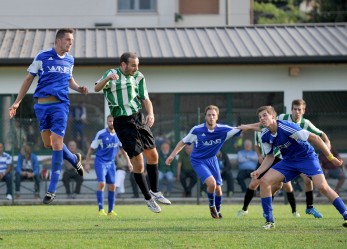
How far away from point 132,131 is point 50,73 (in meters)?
1.50

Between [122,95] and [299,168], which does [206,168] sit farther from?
[122,95]

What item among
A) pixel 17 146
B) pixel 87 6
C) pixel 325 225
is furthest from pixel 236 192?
pixel 87 6

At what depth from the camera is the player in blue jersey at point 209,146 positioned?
17062 millimetres

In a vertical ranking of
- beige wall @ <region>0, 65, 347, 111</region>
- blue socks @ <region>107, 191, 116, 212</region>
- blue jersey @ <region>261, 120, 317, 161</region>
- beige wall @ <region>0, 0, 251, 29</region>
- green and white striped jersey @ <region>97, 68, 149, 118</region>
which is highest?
beige wall @ <region>0, 0, 251, 29</region>

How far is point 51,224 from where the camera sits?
14.4 m

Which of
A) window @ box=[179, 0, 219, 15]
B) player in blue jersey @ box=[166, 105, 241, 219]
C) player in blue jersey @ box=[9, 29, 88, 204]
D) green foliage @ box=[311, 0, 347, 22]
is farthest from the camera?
green foliage @ box=[311, 0, 347, 22]

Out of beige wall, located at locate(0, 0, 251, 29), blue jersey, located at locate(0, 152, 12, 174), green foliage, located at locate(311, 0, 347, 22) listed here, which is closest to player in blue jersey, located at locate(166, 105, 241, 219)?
blue jersey, located at locate(0, 152, 12, 174)

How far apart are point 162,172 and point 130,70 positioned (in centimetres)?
1181

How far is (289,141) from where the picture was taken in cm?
1326

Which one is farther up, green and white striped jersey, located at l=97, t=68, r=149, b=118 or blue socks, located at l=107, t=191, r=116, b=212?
green and white striped jersey, located at l=97, t=68, r=149, b=118

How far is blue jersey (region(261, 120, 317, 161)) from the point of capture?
13031mm

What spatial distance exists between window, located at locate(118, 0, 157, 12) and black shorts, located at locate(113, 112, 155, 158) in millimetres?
23487

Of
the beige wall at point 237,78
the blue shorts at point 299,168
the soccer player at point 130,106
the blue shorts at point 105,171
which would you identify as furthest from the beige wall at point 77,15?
the blue shorts at point 299,168

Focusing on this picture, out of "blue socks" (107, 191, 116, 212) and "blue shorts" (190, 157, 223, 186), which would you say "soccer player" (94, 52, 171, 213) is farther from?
"blue socks" (107, 191, 116, 212)
